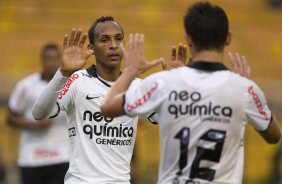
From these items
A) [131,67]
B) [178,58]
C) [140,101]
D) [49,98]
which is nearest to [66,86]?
[49,98]

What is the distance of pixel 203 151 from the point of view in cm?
511

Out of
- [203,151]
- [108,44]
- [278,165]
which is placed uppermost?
[108,44]

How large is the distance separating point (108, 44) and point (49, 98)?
812 mm

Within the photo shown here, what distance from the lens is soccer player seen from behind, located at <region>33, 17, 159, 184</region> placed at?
A: 6.81 metres

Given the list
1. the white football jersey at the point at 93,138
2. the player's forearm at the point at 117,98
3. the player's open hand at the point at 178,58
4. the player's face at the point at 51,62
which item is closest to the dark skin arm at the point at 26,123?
the player's face at the point at 51,62

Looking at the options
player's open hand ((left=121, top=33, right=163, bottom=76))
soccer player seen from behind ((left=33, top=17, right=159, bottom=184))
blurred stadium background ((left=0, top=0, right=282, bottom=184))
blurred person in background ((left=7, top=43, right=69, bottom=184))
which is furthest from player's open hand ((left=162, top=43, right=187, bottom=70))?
blurred stadium background ((left=0, top=0, right=282, bottom=184))

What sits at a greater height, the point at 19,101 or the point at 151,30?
the point at 151,30

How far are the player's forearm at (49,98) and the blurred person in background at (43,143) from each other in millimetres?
4372

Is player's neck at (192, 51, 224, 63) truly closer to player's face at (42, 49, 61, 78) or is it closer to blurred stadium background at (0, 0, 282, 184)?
player's face at (42, 49, 61, 78)

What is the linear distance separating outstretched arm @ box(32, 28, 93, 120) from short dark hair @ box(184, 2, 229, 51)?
4.49 feet

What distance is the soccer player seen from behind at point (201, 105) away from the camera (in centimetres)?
509

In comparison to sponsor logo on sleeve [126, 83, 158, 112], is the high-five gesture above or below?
above

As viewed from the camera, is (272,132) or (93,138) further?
(93,138)

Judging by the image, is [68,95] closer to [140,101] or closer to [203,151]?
[140,101]
